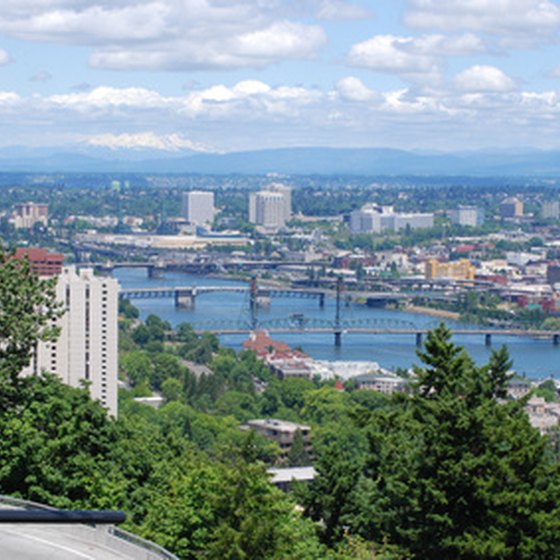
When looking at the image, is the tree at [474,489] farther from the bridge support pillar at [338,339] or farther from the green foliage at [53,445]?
the bridge support pillar at [338,339]

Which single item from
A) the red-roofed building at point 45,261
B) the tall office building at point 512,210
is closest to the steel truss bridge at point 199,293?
the red-roofed building at point 45,261

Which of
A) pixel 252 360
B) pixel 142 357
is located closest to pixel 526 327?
pixel 252 360

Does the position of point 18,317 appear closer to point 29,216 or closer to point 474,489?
point 474,489

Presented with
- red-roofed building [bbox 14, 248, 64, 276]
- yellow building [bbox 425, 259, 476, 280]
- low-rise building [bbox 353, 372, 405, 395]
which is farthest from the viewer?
yellow building [bbox 425, 259, 476, 280]

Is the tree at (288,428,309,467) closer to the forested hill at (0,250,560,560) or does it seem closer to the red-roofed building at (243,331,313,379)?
the red-roofed building at (243,331,313,379)

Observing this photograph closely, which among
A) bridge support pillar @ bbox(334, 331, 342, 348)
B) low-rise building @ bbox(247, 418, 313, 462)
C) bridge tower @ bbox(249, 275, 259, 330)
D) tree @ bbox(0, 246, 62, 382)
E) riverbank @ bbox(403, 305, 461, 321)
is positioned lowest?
riverbank @ bbox(403, 305, 461, 321)

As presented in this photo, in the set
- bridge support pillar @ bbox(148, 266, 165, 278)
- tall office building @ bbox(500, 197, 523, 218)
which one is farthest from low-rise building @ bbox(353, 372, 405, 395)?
tall office building @ bbox(500, 197, 523, 218)
